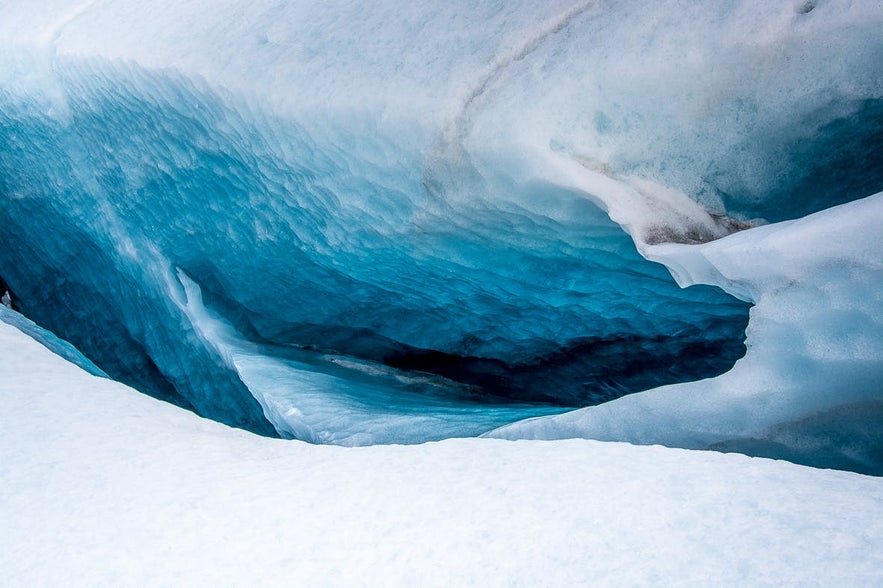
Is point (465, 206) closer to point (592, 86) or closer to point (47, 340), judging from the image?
point (592, 86)

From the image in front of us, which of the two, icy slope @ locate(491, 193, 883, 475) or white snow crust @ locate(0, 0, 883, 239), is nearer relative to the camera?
icy slope @ locate(491, 193, 883, 475)

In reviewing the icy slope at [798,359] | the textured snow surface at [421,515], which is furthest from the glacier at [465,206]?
the textured snow surface at [421,515]

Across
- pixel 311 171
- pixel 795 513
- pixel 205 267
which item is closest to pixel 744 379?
pixel 795 513

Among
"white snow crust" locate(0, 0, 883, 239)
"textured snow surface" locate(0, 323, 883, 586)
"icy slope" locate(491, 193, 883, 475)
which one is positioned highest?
"white snow crust" locate(0, 0, 883, 239)

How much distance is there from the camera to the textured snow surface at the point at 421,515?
0.59m

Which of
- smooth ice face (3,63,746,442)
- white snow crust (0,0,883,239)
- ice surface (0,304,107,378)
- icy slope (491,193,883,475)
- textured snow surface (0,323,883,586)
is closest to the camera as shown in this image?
textured snow surface (0,323,883,586)

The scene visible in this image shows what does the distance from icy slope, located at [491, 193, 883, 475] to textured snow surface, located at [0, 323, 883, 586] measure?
17cm

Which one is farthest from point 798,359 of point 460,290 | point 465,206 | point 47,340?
point 47,340

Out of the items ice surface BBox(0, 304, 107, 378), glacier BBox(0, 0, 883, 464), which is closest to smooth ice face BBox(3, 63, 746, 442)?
glacier BBox(0, 0, 883, 464)

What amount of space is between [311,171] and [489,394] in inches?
26.8

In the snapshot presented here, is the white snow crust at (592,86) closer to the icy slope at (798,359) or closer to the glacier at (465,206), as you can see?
the glacier at (465,206)

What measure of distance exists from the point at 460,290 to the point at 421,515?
0.86 metres

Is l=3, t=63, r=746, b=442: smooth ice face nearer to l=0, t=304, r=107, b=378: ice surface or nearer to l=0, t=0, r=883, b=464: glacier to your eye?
l=0, t=0, r=883, b=464: glacier

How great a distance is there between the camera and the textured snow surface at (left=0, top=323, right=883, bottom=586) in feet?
1.93
